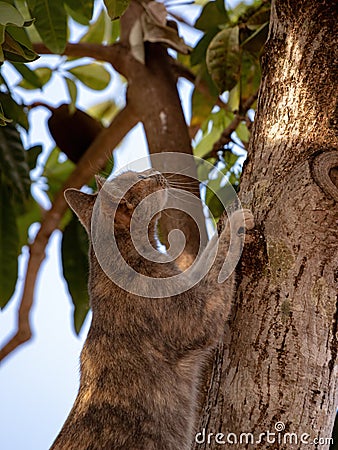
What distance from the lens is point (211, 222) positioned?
2.71 metres

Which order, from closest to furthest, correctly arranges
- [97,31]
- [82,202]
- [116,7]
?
[116,7] < [82,202] < [97,31]

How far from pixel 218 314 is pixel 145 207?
0.48 m

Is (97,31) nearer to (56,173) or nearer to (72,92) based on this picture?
(72,92)

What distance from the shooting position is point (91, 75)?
11.5 feet

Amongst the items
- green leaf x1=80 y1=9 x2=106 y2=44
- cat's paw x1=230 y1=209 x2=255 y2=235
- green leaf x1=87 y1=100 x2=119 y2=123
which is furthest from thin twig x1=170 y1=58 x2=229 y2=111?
cat's paw x1=230 y1=209 x2=255 y2=235

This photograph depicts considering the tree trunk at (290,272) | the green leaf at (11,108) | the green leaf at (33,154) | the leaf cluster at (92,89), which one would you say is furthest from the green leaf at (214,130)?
the tree trunk at (290,272)

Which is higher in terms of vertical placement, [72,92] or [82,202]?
[72,92]

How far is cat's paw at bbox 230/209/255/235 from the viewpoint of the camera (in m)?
1.80

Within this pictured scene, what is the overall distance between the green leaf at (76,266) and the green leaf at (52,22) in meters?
0.81

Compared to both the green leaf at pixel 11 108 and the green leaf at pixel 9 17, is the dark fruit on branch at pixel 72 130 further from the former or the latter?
the green leaf at pixel 9 17

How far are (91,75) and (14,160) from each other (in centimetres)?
79

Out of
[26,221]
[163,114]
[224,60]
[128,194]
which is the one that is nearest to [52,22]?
[163,114]

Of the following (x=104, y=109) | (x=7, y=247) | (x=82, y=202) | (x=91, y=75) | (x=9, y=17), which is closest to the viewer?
(x=9, y=17)

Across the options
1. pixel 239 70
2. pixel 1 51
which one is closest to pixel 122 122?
pixel 239 70
